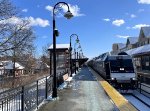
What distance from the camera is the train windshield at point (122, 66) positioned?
101ft

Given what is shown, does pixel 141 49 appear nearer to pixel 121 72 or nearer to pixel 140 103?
pixel 121 72

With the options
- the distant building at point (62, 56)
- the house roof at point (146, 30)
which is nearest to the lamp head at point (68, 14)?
the distant building at point (62, 56)

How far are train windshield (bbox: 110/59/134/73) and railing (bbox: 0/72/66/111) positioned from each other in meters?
15.3

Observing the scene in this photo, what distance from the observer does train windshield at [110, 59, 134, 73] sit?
30.9 metres

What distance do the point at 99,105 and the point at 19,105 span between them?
16.7ft

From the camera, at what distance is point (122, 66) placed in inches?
1231

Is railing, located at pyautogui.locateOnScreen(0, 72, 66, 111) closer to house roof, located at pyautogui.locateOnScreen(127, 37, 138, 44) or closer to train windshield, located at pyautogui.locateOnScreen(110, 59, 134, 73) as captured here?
train windshield, located at pyautogui.locateOnScreen(110, 59, 134, 73)

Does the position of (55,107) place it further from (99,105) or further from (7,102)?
(7,102)

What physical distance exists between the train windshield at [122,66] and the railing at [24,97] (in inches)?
604

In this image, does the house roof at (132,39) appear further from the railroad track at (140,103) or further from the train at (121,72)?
the railroad track at (140,103)

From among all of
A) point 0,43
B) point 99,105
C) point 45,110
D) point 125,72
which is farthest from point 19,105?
point 125,72

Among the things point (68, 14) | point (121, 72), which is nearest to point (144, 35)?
point (121, 72)

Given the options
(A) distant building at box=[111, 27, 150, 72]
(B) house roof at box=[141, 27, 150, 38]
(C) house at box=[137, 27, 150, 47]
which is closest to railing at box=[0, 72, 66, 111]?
(A) distant building at box=[111, 27, 150, 72]

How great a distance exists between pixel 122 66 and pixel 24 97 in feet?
68.5
